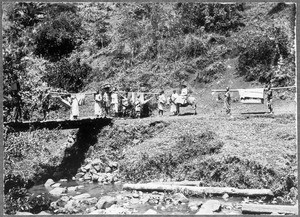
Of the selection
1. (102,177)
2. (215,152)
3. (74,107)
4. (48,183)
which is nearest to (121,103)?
(74,107)

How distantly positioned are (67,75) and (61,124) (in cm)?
690

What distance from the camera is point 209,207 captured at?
36.2ft

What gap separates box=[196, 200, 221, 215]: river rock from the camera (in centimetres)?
1081

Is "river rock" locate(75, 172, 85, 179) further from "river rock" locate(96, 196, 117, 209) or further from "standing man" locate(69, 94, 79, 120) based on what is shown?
"river rock" locate(96, 196, 117, 209)

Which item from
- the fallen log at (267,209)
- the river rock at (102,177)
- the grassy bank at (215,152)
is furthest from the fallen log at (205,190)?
the river rock at (102,177)

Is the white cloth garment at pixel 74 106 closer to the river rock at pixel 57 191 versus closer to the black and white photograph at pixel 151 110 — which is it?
the black and white photograph at pixel 151 110

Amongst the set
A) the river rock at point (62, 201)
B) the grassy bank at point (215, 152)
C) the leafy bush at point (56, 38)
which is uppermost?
the leafy bush at point (56, 38)

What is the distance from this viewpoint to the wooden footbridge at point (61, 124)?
16.0m

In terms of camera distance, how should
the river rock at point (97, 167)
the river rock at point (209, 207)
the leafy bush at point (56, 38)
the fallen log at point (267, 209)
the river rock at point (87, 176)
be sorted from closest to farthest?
the fallen log at point (267, 209) → the river rock at point (209, 207) → the river rock at point (87, 176) → the river rock at point (97, 167) → the leafy bush at point (56, 38)

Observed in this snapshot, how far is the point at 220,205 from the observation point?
1123cm

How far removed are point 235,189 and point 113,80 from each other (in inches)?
467

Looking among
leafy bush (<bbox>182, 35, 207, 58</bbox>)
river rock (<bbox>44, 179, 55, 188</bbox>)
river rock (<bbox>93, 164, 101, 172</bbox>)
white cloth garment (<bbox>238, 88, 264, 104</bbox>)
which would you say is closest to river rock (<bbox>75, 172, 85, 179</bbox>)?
river rock (<bbox>93, 164, 101, 172</bbox>)

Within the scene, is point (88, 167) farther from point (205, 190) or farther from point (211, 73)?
point (211, 73)

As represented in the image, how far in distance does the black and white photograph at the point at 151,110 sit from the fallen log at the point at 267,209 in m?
0.02
